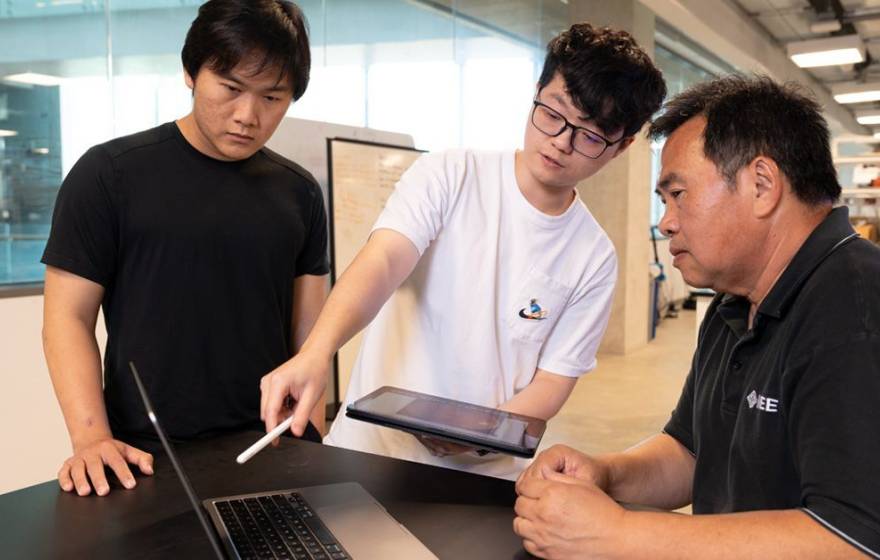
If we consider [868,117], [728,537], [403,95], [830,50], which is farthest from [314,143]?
[868,117]

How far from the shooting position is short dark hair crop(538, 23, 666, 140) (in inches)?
55.8

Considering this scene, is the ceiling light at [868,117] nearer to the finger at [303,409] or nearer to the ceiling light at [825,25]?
the ceiling light at [825,25]

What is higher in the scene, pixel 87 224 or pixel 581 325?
pixel 87 224

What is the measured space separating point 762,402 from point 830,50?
736 cm

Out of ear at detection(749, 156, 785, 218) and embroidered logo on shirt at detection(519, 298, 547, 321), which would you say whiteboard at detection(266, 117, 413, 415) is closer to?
embroidered logo on shirt at detection(519, 298, 547, 321)

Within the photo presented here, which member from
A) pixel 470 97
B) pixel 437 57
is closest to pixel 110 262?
pixel 437 57

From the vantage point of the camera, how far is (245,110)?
1396 millimetres

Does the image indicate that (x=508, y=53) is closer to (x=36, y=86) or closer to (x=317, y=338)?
(x=36, y=86)

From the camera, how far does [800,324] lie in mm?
975

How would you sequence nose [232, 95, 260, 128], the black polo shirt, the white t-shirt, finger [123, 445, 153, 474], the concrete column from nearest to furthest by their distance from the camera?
the black polo shirt → finger [123, 445, 153, 474] → nose [232, 95, 260, 128] → the white t-shirt → the concrete column

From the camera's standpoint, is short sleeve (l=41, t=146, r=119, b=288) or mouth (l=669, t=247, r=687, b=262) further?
short sleeve (l=41, t=146, r=119, b=288)

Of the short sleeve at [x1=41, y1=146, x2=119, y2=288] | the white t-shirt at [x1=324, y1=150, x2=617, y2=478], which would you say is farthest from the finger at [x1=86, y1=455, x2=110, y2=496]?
the white t-shirt at [x1=324, y1=150, x2=617, y2=478]

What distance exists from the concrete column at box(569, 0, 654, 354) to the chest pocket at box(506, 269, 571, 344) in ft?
18.0

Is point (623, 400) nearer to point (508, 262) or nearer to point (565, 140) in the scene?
point (508, 262)
